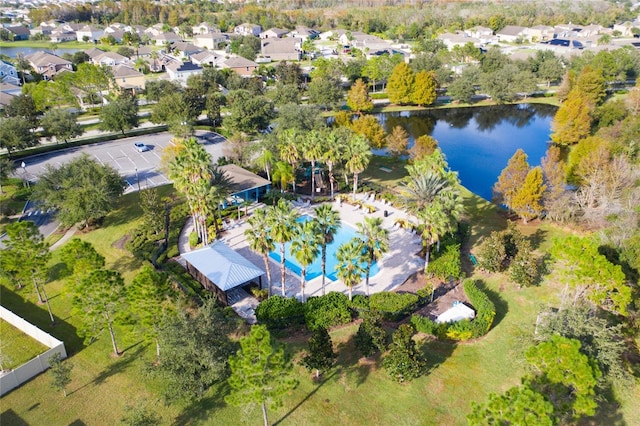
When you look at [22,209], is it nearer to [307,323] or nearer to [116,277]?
[116,277]

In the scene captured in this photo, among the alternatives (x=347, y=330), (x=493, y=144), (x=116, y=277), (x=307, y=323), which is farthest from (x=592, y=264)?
(x=493, y=144)

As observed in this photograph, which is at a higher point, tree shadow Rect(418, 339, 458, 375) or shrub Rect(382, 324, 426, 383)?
shrub Rect(382, 324, 426, 383)

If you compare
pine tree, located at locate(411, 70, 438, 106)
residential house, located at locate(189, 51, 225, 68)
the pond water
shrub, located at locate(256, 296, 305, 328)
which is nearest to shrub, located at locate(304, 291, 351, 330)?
shrub, located at locate(256, 296, 305, 328)

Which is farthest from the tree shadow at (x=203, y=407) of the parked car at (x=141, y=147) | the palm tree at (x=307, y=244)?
the parked car at (x=141, y=147)

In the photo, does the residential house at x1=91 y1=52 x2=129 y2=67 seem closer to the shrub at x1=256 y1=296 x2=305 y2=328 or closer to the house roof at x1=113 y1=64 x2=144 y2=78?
the house roof at x1=113 y1=64 x2=144 y2=78

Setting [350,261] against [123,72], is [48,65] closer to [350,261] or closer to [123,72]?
[123,72]

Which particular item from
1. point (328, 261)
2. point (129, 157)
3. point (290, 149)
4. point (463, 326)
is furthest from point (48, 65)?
point (463, 326)

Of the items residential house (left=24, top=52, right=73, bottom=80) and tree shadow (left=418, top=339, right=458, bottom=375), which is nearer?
tree shadow (left=418, top=339, right=458, bottom=375)

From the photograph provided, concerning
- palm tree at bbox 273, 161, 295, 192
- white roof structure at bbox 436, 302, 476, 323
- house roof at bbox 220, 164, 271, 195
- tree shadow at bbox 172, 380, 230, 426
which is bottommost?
tree shadow at bbox 172, 380, 230, 426
